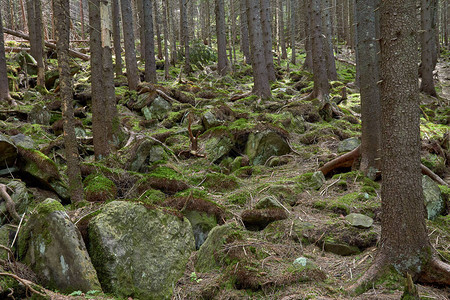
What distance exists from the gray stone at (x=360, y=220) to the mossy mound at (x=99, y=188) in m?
4.09

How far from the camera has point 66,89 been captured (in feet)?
17.5

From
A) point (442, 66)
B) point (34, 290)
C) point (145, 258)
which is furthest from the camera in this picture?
point (442, 66)

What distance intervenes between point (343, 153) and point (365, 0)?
3310mm

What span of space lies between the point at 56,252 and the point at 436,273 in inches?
159

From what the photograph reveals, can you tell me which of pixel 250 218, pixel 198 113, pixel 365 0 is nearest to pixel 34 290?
pixel 250 218

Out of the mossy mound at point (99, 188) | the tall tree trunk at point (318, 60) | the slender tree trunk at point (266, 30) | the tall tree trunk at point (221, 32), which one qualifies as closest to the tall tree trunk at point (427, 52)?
the tall tree trunk at point (318, 60)

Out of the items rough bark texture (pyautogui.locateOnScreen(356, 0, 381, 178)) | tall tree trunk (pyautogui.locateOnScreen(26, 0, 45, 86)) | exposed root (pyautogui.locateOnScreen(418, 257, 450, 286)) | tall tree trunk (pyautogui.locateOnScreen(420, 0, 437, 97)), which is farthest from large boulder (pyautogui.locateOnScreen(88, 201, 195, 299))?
tall tree trunk (pyautogui.locateOnScreen(420, 0, 437, 97))

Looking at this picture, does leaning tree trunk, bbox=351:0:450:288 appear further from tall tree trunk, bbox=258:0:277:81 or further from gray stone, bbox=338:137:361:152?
tall tree trunk, bbox=258:0:277:81

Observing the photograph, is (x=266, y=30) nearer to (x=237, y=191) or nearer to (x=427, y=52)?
(x=427, y=52)

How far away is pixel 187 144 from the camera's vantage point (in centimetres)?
917

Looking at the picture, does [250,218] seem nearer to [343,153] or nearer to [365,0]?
[343,153]

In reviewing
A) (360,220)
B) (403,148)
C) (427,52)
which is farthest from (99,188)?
(427,52)

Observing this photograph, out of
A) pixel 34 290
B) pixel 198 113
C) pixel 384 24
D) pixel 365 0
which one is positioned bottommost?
pixel 34 290

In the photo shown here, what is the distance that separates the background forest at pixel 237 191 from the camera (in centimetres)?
349
